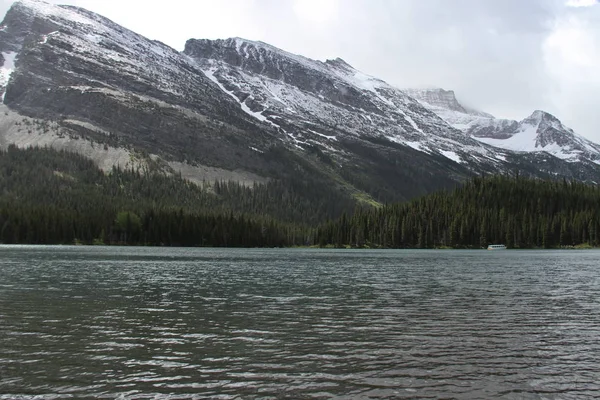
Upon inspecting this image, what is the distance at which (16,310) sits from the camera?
4153 centimetres

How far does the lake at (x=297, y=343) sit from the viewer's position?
72.8 ft

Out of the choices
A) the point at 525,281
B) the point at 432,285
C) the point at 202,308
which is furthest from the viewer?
the point at 525,281

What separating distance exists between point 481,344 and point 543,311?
51.4 feet

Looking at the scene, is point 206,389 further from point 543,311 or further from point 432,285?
point 432,285

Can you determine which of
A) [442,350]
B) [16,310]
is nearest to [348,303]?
[442,350]

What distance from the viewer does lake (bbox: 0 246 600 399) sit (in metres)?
22.2

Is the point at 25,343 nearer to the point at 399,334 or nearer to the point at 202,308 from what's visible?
the point at 202,308

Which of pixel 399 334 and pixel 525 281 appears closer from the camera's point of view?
pixel 399 334

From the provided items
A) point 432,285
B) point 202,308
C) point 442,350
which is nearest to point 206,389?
point 442,350

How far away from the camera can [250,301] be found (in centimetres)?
4922

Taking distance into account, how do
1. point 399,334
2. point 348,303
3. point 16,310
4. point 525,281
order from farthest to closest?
point 525,281
point 348,303
point 16,310
point 399,334

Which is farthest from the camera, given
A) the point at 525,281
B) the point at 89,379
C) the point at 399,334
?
the point at 525,281

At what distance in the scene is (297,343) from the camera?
100ft

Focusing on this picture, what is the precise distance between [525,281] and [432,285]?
14.3m
